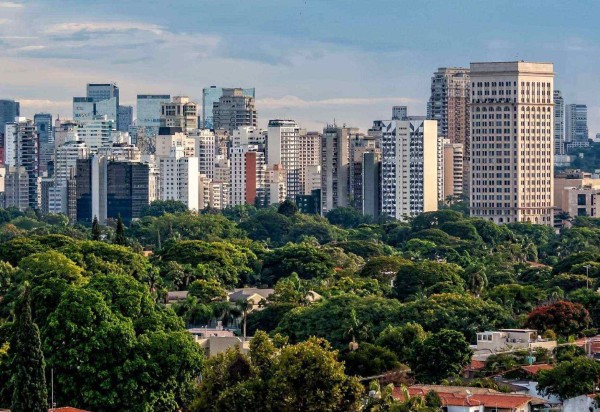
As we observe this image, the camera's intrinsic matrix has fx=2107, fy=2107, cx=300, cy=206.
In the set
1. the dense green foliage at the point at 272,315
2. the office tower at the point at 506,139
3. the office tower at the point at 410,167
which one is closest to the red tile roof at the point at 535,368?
the dense green foliage at the point at 272,315

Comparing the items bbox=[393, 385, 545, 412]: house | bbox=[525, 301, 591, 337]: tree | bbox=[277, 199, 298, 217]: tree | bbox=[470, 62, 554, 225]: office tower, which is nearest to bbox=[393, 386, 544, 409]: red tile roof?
bbox=[393, 385, 545, 412]: house

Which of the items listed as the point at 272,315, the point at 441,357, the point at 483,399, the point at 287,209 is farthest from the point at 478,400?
the point at 287,209

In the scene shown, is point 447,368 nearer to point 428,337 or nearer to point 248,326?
point 428,337

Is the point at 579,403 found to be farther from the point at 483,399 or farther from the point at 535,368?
the point at 535,368

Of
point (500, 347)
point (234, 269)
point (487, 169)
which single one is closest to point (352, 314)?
point (500, 347)

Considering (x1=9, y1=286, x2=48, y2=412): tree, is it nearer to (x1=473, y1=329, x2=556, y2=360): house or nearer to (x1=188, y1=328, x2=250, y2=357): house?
(x1=188, y1=328, x2=250, y2=357): house

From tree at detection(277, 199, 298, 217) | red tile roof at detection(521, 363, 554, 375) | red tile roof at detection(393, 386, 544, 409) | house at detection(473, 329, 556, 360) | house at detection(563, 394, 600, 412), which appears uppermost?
tree at detection(277, 199, 298, 217)

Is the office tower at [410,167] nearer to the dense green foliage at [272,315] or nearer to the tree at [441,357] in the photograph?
the dense green foliage at [272,315]
